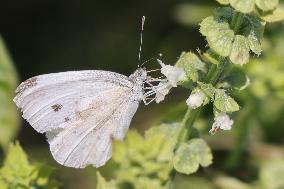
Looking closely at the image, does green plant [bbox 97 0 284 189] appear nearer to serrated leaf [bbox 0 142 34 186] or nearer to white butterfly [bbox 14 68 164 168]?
white butterfly [bbox 14 68 164 168]

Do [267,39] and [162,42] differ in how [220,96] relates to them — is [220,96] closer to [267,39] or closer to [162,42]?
[267,39]

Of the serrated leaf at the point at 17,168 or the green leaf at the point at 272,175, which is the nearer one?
the serrated leaf at the point at 17,168

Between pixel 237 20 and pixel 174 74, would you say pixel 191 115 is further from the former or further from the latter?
pixel 237 20

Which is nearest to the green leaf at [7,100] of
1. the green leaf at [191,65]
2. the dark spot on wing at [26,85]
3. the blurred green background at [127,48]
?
the blurred green background at [127,48]

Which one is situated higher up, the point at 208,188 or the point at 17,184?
the point at 17,184

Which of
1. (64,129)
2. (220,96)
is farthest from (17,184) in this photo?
(220,96)

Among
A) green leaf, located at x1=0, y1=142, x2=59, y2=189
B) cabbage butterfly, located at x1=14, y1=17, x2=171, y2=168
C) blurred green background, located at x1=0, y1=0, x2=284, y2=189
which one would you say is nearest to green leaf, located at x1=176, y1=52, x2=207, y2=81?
cabbage butterfly, located at x1=14, y1=17, x2=171, y2=168

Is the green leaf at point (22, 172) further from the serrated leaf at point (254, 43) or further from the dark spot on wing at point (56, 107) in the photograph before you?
the serrated leaf at point (254, 43)
